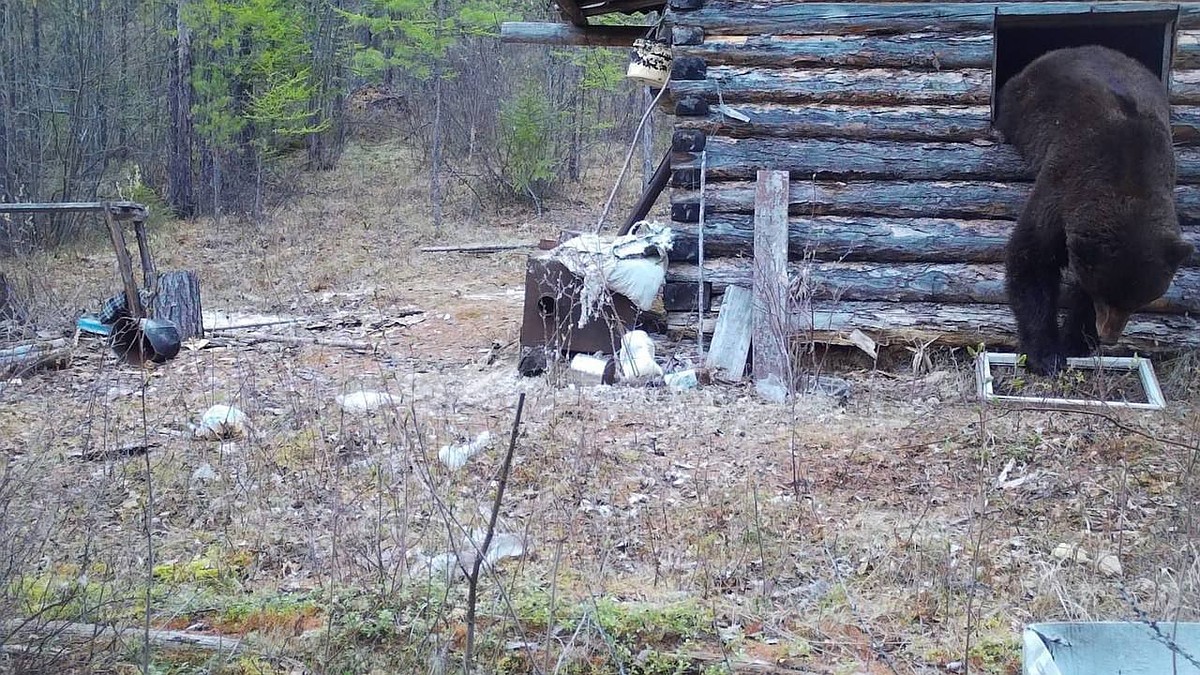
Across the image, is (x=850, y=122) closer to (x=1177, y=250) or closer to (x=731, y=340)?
(x=731, y=340)

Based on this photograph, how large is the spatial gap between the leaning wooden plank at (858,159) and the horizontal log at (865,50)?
0.59 meters

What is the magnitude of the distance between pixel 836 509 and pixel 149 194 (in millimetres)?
15146

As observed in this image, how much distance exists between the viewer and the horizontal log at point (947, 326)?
778cm

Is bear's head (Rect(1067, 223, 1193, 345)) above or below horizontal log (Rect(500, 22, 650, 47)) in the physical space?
below

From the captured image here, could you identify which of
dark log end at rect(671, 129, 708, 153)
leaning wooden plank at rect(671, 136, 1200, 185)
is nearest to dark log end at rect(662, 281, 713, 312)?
leaning wooden plank at rect(671, 136, 1200, 185)

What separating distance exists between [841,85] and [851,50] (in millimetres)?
274

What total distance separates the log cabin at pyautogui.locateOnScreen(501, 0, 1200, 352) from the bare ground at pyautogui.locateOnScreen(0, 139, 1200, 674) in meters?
0.50

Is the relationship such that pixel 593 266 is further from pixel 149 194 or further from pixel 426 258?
pixel 149 194

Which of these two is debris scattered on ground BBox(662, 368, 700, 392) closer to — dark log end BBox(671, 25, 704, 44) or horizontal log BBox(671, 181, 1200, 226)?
horizontal log BBox(671, 181, 1200, 226)

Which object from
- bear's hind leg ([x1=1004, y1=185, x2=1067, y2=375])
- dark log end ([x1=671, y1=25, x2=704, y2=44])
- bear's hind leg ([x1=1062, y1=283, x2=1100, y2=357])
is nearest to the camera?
bear's hind leg ([x1=1004, y1=185, x2=1067, y2=375])

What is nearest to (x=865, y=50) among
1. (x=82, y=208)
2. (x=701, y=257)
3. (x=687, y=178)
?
(x=687, y=178)

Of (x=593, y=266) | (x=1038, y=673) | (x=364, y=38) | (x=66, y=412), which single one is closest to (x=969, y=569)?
(x=1038, y=673)

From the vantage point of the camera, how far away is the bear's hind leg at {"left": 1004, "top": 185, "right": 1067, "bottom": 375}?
7004 millimetres

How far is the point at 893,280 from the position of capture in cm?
807
